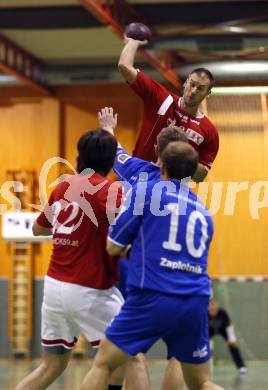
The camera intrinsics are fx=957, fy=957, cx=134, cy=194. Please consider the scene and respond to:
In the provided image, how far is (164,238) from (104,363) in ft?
2.95

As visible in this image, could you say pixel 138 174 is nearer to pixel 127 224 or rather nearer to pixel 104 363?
pixel 127 224

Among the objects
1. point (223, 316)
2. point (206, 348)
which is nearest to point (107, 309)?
point (206, 348)

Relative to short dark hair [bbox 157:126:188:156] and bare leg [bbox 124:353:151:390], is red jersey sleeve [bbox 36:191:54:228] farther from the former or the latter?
bare leg [bbox 124:353:151:390]

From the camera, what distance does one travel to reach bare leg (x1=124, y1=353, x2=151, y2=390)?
6.80 metres

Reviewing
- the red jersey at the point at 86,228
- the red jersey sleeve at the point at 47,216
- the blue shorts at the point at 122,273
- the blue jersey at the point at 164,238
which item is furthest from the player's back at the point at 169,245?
the red jersey sleeve at the point at 47,216

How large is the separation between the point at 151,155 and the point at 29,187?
9304 mm

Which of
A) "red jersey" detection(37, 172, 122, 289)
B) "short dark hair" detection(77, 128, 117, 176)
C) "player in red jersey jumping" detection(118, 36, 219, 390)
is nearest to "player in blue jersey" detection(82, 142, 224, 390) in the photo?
"red jersey" detection(37, 172, 122, 289)

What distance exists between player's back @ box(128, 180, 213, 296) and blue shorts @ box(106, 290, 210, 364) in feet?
0.23

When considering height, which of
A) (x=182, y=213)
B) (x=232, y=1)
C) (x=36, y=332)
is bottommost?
(x=36, y=332)

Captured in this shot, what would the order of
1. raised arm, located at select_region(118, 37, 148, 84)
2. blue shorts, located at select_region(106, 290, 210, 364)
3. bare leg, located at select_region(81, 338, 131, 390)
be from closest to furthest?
blue shorts, located at select_region(106, 290, 210, 364), bare leg, located at select_region(81, 338, 131, 390), raised arm, located at select_region(118, 37, 148, 84)

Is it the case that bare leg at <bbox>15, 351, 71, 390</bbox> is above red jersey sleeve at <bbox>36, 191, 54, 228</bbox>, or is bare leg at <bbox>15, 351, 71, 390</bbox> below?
below

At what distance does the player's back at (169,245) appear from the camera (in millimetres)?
5945

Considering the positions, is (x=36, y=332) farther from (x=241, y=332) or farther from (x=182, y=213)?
(x=182, y=213)

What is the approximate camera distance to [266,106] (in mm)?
15672
